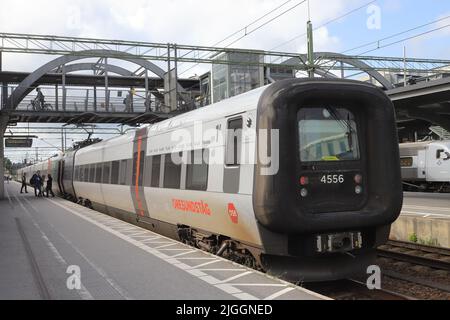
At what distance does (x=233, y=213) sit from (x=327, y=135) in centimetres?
180

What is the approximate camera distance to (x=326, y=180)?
6.98 metres

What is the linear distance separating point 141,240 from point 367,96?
5473 millimetres

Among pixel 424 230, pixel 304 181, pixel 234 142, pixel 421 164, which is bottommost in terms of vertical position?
pixel 424 230

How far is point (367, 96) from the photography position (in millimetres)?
7371

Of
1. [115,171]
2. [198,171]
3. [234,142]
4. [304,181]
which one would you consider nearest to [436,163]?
[115,171]

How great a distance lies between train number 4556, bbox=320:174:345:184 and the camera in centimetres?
698

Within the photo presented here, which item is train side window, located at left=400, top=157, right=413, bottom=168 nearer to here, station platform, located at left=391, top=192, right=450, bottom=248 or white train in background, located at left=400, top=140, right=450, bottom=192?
white train in background, located at left=400, top=140, right=450, bottom=192

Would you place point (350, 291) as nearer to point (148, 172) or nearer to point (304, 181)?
point (304, 181)

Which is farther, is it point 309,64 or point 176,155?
point 309,64

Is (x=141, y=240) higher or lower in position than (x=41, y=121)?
lower

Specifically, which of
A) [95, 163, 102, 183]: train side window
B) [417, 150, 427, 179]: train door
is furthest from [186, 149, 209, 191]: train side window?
[417, 150, 427, 179]: train door
